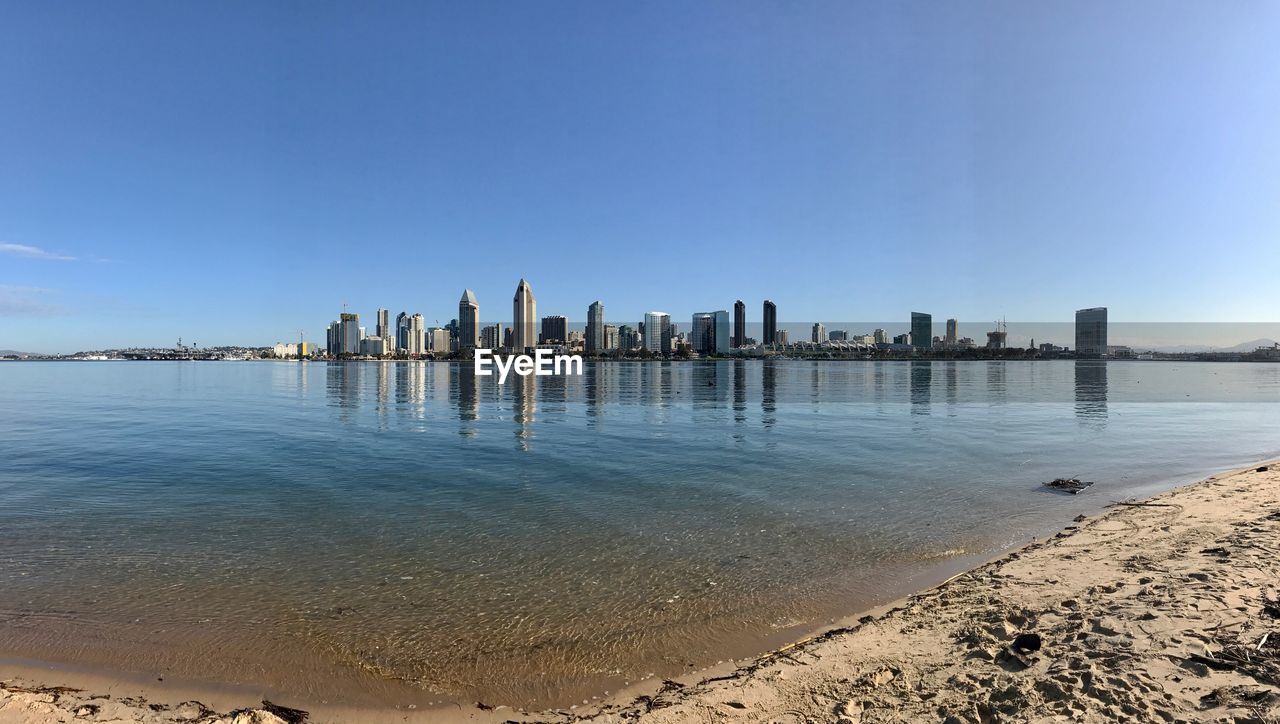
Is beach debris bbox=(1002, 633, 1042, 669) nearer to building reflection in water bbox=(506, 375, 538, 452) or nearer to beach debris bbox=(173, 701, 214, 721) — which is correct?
beach debris bbox=(173, 701, 214, 721)

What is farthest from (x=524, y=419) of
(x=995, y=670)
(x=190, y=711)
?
(x=995, y=670)

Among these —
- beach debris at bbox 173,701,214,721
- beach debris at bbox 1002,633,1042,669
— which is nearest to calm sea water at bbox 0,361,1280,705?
beach debris at bbox 173,701,214,721

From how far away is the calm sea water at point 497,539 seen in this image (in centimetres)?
845

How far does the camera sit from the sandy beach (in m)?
5.96

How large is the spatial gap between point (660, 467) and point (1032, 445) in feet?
63.5

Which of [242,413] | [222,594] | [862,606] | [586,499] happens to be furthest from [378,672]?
[242,413]

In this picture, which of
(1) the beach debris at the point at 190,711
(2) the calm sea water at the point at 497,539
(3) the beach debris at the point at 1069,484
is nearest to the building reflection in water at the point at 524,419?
(2) the calm sea water at the point at 497,539

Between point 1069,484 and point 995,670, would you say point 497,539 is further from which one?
point 1069,484

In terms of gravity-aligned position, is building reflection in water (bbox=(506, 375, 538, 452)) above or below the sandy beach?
below

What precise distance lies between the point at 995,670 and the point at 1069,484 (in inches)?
610

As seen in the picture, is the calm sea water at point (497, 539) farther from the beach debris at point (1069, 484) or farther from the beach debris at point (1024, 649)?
the beach debris at point (1024, 649)

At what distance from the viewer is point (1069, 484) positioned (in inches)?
740

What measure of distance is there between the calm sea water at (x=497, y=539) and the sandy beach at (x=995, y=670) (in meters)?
0.76

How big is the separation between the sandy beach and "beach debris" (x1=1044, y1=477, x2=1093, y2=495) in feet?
29.4
